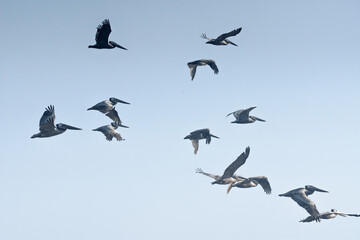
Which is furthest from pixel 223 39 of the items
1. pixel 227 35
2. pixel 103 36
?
pixel 103 36

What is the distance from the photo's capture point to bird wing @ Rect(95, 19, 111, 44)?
130ft

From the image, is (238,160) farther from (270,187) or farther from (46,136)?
(46,136)

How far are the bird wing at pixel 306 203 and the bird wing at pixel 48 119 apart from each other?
15.3 metres

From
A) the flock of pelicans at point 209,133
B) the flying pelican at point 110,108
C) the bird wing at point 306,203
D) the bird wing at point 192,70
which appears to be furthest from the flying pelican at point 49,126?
the bird wing at point 306,203

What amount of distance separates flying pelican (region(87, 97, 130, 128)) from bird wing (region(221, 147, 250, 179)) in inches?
325

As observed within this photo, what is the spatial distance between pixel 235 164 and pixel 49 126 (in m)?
11.7

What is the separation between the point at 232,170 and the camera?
41.4 metres

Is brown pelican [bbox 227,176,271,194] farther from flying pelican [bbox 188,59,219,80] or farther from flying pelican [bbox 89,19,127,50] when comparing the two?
flying pelican [bbox 89,19,127,50]

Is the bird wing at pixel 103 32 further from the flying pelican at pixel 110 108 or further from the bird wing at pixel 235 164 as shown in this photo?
the bird wing at pixel 235 164

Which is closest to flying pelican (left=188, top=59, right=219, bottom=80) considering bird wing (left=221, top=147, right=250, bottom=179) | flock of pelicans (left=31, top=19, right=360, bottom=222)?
flock of pelicans (left=31, top=19, right=360, bottom=222)

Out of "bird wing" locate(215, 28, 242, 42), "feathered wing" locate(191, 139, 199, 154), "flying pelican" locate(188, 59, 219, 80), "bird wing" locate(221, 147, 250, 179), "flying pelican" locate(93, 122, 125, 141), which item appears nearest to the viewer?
"bird wing" locate(221, 147, 250, 179)

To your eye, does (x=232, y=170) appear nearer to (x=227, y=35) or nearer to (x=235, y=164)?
(x=235, y=164)

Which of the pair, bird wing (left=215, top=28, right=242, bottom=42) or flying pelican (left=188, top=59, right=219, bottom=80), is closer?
bird wing (left=215, top=28, right=242, bottom=42)

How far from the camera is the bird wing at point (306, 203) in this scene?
37625 mm
